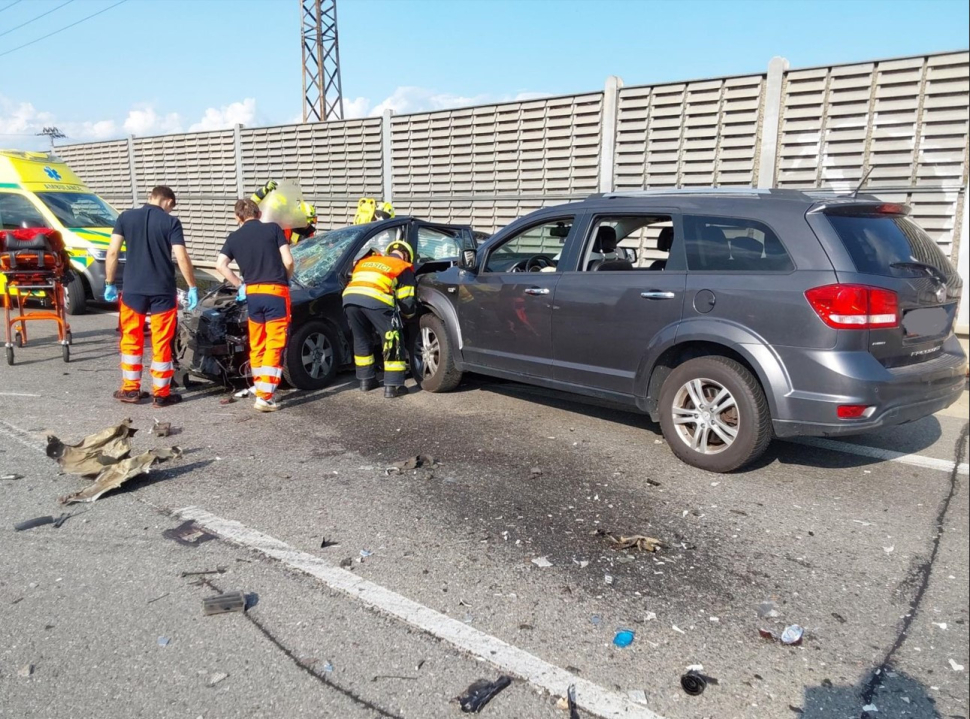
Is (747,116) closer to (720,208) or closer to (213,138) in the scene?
(720,208)

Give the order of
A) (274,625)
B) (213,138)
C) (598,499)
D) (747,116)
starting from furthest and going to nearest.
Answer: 1. (213,138)
2. (747,116)
3. (598,499)
4. (274,625)

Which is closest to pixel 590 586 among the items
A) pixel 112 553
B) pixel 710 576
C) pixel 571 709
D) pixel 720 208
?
pixel 710 576

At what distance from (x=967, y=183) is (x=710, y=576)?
677cm

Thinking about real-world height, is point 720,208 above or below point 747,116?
below

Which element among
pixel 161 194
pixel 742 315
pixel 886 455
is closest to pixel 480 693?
pixel 742 315

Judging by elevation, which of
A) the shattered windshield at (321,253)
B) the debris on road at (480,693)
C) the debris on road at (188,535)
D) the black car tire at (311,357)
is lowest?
the debris on road at (480,693)

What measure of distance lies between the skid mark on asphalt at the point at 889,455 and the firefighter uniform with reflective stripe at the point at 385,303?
3.50 meters

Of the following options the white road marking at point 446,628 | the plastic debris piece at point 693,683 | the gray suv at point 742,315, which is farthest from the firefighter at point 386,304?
the plastic debris piece at point 693,683

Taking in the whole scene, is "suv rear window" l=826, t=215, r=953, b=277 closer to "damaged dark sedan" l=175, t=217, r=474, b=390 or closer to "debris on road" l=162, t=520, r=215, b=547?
"debris on road" l=162, t=520, r=215, b=547

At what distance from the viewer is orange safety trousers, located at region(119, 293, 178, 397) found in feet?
21.5

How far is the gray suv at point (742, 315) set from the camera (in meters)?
4.43

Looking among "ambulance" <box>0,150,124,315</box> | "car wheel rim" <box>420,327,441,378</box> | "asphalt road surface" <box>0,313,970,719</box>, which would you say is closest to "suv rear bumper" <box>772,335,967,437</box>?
"asphalt road surface" <box>0,313,970,719</box>

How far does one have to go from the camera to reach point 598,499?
14.9ft

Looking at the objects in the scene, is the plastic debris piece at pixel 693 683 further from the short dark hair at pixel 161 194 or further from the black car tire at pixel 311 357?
the short dark hair at pixel 161 194
